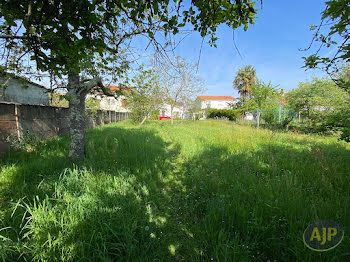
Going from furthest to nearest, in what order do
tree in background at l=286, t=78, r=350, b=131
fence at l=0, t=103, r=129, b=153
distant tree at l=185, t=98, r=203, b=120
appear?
1. distant tree at l=185, t=98, r=203, b=120
2. tree in background at l=286, t=78, r=350, b=131
3. fence at l=0, t=103, r=129, b=153

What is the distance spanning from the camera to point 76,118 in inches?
146

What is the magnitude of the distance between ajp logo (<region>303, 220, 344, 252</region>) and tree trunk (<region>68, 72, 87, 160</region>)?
4730 millimetres

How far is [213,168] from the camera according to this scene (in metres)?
3.75

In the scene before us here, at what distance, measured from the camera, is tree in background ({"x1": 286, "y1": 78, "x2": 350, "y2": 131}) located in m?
11.1

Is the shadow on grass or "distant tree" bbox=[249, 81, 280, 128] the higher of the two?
"distant tree" bbox=[249, 81, 280, 128]

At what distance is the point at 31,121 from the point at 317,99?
19.2 metres

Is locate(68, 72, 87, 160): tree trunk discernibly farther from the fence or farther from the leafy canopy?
the fence

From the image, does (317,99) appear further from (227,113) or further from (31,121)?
(227,113)

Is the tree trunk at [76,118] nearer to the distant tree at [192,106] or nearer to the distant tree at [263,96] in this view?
the distant tree at [263,96]

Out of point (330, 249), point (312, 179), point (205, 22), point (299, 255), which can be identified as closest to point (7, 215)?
point (299, 255)

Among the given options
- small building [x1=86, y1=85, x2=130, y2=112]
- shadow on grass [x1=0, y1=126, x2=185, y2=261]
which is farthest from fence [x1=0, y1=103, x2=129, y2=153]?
small building [x1=86, y1=85, x2=130, y2=112]

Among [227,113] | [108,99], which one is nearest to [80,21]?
[108,99]

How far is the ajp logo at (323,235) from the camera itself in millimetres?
1362

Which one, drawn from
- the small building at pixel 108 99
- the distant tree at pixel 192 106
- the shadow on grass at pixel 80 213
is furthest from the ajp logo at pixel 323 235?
the distant tree at pixel 192 106
